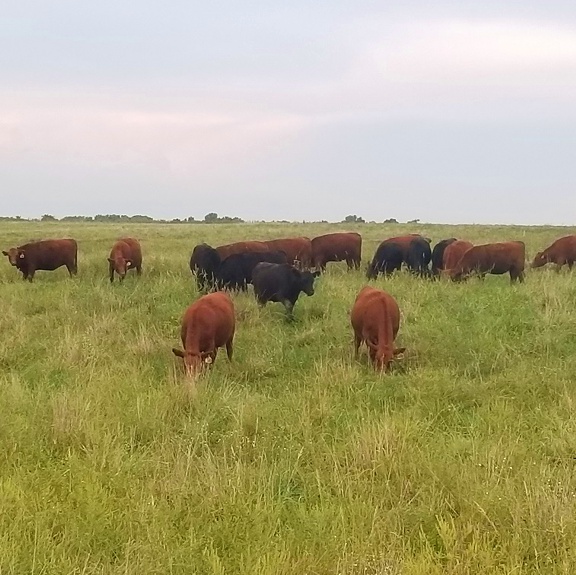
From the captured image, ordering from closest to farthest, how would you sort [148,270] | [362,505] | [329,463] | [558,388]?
[362,505], [329,463], [558,388], [148,270]

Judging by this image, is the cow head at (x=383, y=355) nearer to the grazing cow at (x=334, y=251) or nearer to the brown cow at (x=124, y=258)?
the brown cow at (x=124, y=258)

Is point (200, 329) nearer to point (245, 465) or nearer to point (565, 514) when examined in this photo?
point (245, 465)

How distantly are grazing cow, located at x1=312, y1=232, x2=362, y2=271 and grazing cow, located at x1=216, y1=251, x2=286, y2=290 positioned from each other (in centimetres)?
506

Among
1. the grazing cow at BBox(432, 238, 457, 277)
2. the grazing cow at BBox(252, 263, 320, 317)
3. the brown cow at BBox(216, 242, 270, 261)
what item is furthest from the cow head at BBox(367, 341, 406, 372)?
the grazing cow at BBox(432, 238, 457, 277)

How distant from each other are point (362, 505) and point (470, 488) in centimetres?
72

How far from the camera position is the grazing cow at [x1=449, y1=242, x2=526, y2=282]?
53.5ft

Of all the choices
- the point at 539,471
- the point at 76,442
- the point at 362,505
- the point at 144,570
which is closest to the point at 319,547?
the point at 362,505

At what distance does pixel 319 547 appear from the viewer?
3.90 meters

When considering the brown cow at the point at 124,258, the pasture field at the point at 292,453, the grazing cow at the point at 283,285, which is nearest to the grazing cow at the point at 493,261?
the grazing cow at the point at 283,285

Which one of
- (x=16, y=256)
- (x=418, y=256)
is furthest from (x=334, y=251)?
(x=16, y=256)

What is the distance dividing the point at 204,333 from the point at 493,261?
10245mm

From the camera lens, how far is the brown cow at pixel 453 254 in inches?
689

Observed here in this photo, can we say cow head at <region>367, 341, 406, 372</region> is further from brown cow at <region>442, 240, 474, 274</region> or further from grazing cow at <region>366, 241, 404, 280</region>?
brown cow at <region>442, 240, 474, 274</region>

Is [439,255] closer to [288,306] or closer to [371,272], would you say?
[371,272]
